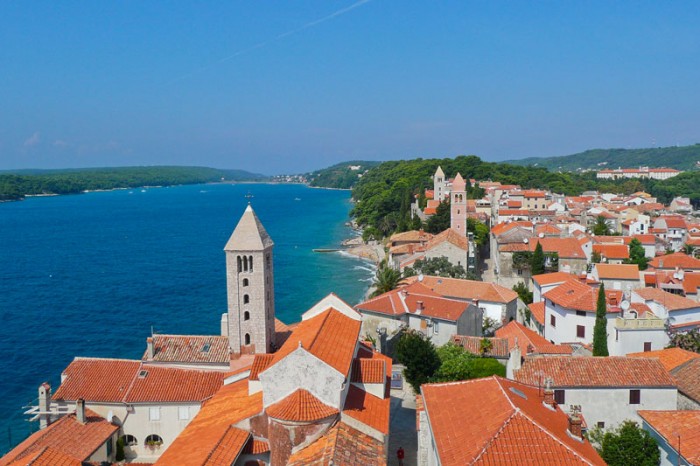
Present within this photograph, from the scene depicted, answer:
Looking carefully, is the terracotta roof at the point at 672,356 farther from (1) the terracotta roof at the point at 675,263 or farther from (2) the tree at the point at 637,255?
(2) the tree at the point at 637,255

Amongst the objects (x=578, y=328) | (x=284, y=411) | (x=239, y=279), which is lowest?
(x=578, y=328)

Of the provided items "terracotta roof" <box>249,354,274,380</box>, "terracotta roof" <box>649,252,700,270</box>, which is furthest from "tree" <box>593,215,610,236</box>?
"terracotta roof" <box>249,354,274,380</box>

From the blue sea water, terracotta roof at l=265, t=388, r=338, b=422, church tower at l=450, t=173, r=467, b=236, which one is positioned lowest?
the blue sea water

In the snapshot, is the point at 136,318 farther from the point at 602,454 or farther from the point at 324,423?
the point at 602,454

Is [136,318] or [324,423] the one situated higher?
[324,423]

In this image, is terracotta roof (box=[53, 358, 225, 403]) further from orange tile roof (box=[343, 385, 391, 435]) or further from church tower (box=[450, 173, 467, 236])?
church tower (box=[450, 173, 467, 236])

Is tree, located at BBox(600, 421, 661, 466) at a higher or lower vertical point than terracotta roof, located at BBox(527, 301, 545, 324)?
higher

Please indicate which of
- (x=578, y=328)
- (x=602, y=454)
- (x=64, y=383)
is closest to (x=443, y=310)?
(x=578, y=328)
